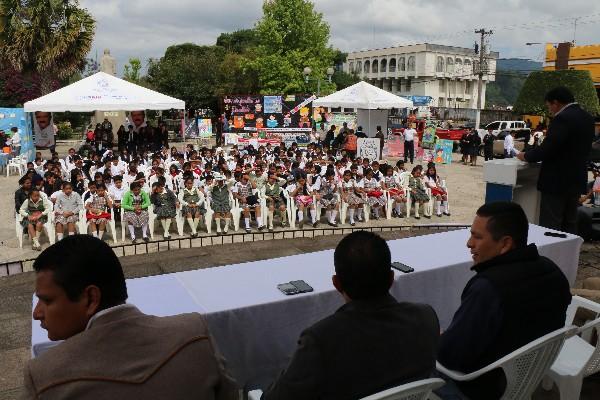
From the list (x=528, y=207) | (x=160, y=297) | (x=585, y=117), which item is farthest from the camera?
(x=528, y=207)

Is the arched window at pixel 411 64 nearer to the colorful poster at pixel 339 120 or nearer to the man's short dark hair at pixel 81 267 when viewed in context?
the colorful poster at pixel 339 120

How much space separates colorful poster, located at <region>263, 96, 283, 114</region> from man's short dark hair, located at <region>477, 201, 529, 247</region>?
66.6 feet

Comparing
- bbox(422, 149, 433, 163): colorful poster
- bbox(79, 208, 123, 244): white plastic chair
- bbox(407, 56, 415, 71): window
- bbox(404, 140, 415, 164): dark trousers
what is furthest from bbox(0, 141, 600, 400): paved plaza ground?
bbox(407, 56, 415, 71): window

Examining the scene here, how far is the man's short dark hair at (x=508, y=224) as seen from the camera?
8.34 ft

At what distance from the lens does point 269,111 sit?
22516 millimetres

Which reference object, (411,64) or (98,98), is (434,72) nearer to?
(411,64)

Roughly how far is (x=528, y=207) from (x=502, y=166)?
28.2 inches

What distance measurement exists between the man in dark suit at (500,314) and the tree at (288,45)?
3151 centimetres

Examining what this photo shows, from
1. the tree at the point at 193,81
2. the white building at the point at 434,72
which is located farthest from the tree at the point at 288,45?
the white building at the point at 434,72

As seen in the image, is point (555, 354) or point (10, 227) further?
point (10, 227)

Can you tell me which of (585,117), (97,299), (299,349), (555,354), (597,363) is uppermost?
(585,117)

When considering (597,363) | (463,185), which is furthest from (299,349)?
(463,185)

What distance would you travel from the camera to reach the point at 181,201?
908 centimetres

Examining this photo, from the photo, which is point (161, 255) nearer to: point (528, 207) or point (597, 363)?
point (528, 207)
